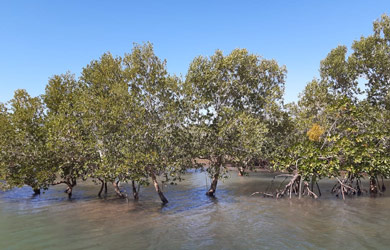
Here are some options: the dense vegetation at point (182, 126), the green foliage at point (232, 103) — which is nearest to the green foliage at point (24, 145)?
the dense vegetation at point (182, 126)

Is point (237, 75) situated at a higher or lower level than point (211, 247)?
higher

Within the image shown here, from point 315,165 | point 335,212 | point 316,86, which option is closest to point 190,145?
point 315,165

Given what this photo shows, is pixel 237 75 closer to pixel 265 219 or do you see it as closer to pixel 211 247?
pixel 265 219

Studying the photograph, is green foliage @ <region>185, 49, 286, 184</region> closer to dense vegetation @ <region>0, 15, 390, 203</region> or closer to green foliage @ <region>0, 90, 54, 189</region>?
dense vegetation @ <region>0, 15, 390, 203</region>

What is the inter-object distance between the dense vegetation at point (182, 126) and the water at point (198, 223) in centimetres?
250

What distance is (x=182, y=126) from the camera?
83.5ft

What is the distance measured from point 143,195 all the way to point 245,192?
38.3 ft

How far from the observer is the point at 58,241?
1667cm

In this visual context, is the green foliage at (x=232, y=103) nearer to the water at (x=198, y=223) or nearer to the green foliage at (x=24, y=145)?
the water at (x=198, y=223)

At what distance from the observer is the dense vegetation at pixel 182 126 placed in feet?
76.8

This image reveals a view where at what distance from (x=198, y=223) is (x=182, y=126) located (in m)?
8.37

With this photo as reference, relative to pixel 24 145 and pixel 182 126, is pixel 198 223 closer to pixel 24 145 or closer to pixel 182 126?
pixel 182 126

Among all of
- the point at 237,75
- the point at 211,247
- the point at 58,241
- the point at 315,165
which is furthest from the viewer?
the point at 237,75

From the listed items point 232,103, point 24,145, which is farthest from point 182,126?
point 24,145
